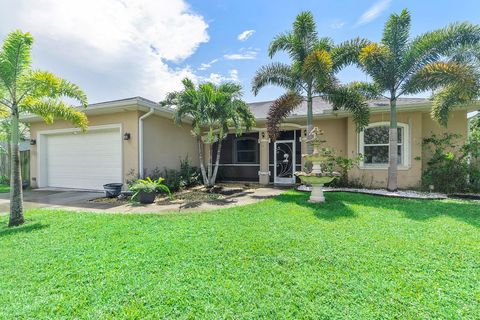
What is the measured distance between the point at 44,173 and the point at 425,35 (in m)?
17.7

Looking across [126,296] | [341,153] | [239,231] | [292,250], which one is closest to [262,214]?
[239,231]

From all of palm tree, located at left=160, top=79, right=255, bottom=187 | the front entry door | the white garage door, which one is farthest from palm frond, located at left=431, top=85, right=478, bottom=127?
the white garage door

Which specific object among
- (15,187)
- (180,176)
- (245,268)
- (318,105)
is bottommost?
(245,268)

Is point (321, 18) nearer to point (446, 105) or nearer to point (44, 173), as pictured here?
point (446, 105)

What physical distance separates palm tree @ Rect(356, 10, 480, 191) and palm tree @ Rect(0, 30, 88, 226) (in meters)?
9.54

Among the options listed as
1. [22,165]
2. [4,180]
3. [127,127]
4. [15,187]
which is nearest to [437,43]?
[127,127]

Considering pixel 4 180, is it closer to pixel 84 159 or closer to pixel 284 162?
pixel 84 159

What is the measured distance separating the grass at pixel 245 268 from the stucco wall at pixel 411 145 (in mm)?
4457

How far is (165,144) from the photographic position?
10.7 metres

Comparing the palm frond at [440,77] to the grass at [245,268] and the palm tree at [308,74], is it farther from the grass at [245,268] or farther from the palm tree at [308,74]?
the grass at [245,268]

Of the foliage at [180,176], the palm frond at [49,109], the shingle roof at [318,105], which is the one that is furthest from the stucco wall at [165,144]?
the shingle roof at [318,105]

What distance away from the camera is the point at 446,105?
805 cm

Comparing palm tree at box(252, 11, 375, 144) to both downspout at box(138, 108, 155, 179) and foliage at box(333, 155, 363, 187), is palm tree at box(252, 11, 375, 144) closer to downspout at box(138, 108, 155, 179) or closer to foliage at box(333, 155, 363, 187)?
foliage at box(333, 155, 363, 187)

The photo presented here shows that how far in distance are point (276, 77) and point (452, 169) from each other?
26.0 ft
